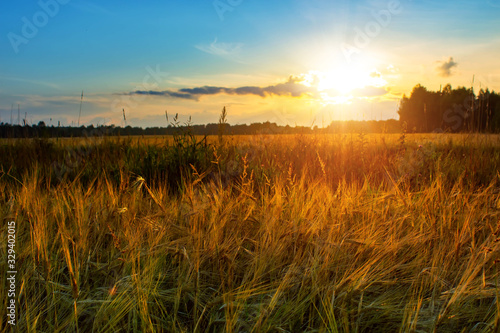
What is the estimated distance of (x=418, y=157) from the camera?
4684mm

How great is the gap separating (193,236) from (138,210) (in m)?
0.82

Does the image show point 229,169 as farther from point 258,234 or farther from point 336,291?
point 336,291

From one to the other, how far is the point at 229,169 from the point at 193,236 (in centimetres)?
200

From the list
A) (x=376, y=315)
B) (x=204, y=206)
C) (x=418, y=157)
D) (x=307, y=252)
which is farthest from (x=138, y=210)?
(x=418, y=157)

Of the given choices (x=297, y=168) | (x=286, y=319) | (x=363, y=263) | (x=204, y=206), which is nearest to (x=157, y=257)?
(x=204, y=206)

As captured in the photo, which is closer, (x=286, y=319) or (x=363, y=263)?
(x=286, y=319)

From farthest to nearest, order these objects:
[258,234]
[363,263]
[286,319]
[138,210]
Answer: [138,210] < [258,234] < [363,263] < [286,319]

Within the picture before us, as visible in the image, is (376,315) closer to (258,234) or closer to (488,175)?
(258,234)

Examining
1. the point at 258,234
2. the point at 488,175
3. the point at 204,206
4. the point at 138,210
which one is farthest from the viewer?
the point at 488,175

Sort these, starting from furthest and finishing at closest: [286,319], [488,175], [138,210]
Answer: [488,175]
[138,210]
[286,319]

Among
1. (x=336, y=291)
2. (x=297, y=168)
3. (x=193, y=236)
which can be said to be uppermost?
(x=297, y=168)

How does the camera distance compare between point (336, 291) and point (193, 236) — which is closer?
point (336, 291)

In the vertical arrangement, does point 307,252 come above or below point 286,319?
above

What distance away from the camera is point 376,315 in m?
1.34
